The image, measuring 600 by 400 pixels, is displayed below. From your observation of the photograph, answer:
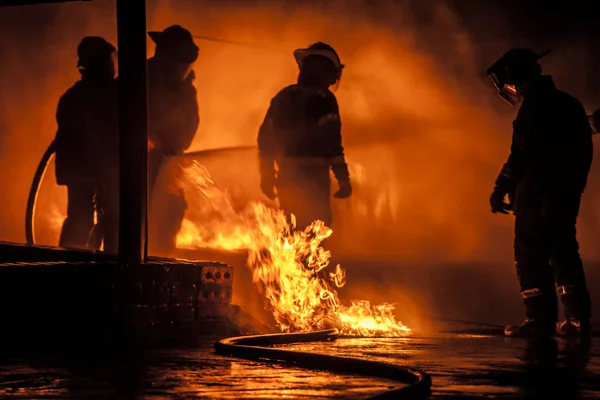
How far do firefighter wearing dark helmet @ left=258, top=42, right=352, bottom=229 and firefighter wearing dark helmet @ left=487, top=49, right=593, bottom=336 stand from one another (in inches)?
89.7

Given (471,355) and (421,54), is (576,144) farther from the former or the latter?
(421,54)

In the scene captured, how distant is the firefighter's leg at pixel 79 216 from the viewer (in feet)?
38.4

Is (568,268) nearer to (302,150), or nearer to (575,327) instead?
(575,327)

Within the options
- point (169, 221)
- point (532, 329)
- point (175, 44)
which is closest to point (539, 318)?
point (532, 329)

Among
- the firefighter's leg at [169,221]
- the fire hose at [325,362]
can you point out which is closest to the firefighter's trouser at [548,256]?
the fire hose at [325,362]

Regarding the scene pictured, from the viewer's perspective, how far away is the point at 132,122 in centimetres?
740

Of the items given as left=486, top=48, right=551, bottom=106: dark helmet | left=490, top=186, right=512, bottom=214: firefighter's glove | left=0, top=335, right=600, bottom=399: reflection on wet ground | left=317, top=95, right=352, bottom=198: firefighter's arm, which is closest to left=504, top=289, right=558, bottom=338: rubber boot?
left=490, top=186, right=512, bottom=214: firefighter's glove

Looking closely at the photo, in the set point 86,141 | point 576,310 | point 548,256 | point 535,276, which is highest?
point 86,141

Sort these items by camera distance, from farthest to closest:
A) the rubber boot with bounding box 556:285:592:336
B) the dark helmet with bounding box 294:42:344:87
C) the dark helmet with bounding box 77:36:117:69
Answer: the dark helmet with bounding box 77:36:117:69
the dark helmet with bounding box 294:42:344:87
the rubber boot with bounding box 556:285:592:336

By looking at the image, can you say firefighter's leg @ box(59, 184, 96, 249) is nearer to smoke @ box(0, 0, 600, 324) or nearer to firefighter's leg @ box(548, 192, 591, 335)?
smoke @ box(0, 0, 600, 324)

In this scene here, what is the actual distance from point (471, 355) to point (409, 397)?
2106mm

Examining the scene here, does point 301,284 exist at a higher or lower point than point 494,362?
higher

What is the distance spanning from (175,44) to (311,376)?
6571 mm

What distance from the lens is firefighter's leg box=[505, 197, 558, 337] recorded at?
8.20 metres
